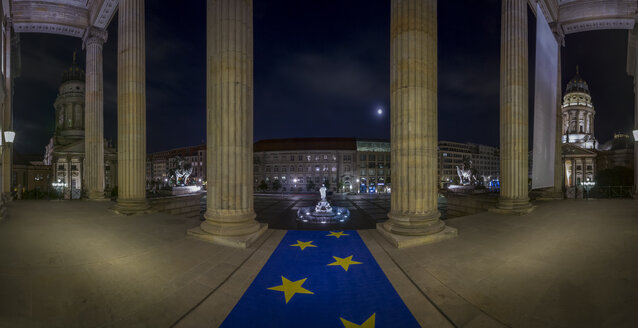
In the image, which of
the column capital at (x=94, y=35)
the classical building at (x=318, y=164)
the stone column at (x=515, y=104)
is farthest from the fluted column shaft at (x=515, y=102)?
the classical building at (x=318, y=164)

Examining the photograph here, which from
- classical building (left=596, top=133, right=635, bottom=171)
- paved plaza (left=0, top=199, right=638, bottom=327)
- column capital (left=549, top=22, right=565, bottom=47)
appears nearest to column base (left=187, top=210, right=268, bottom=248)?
paved plaza (left=0, top=199, right=638, bottom=327)

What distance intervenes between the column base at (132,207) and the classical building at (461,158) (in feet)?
339

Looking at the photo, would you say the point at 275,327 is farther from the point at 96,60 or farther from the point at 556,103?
the point at 96,60

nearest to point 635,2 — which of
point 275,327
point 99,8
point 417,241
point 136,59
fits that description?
point 417,241

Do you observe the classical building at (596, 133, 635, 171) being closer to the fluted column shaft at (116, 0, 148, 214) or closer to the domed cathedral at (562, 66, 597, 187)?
the domed cathedral at (562, 66, 597, 187)

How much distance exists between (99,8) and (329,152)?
255ft

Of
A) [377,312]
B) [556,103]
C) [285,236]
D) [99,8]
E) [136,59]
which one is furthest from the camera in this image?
[99,8]

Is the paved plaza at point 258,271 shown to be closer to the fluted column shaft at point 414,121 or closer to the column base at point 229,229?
the column base at point 229,229

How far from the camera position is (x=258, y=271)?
6.18 meters

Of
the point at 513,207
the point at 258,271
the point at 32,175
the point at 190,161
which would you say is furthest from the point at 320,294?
the point at 190,161

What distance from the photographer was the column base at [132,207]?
1241 centimetres

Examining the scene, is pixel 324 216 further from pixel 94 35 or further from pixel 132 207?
pixel 94 35

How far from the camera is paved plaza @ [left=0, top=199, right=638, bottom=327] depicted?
4164 mm

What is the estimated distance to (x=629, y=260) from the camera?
18.4ft
